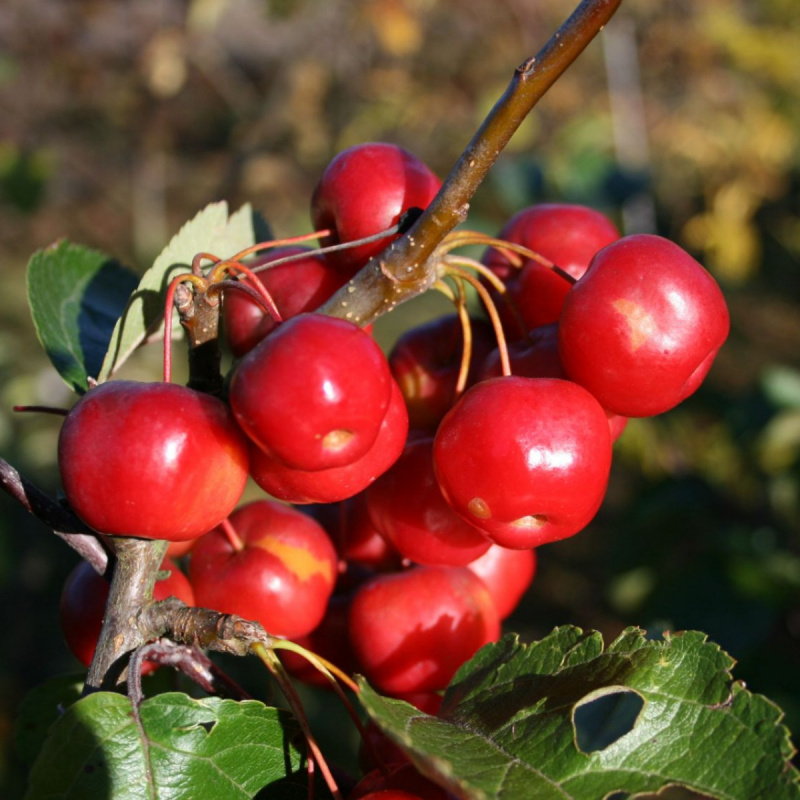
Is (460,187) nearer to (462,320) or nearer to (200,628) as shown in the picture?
(462,320)

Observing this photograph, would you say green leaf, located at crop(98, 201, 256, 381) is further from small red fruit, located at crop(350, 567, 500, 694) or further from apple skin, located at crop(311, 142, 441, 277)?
small red fruit, located at crop(350, 567, 500, 694)

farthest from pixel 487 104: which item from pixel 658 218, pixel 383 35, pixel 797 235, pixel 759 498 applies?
pixel 759 498

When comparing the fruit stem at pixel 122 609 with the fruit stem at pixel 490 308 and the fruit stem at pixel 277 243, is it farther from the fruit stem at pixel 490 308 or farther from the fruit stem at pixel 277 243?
the fruit stem at pixel 490 308

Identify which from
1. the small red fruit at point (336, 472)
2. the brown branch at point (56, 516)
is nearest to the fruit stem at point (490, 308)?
the small red fruit at point (336, 472)

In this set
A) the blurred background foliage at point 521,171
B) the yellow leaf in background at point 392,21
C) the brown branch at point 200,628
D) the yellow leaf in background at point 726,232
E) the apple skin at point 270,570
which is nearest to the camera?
the brown branch at point 200,628

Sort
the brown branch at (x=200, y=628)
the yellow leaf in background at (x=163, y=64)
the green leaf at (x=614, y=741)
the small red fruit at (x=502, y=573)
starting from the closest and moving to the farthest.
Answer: the green leaf at (x=614, y=741) → the brown branch at (x=200, y=628) → the small red fruit at (x=502, y=573) → the yellow leaf in background at (x=163, y=64)

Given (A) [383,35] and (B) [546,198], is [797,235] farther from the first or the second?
(B) [546,198]

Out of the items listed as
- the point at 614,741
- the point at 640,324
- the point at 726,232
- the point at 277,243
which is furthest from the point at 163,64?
the point at 614,741
